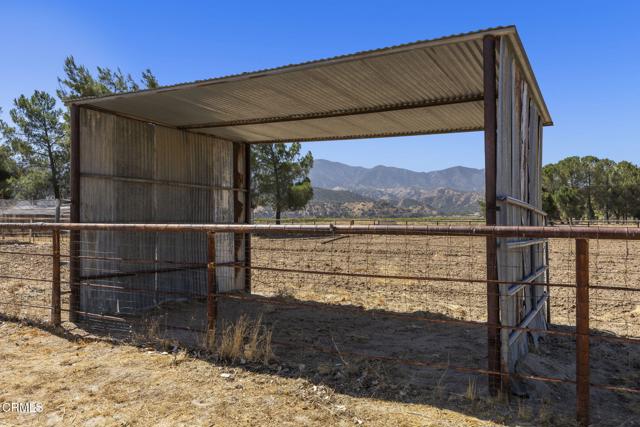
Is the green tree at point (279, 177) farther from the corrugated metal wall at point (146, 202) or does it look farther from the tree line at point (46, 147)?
the corrugated metal wall at point (146, 202)

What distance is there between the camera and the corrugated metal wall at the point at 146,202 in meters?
7.15

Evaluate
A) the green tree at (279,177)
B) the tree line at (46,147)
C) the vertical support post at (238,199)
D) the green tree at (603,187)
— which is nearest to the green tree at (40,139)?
the tree line at (46,147)

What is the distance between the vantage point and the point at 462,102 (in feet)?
22.5

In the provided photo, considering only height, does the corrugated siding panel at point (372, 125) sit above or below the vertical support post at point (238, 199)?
above

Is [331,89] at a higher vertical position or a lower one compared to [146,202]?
higher

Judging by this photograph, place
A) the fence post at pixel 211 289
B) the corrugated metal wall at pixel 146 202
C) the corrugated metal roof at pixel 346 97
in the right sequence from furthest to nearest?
the corrugated metal wall at pixel 146 202 < the corrugated metal roof at pixel 346 97 < the fence post at pixel 211 289

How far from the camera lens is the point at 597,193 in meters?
50.3

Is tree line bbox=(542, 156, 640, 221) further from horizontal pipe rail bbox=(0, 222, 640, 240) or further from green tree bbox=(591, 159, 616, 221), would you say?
horizontal pipe rail bbox=(0, 222, 640, 240)

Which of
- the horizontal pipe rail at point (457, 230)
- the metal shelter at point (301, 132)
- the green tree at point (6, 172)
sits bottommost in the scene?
the horizontal pipe rail at point (457, 230)

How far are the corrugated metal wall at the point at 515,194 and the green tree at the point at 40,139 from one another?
2957cm

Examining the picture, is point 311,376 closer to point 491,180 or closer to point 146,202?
point 491,180

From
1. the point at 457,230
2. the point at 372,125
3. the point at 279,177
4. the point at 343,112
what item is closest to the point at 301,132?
the point at 372,125

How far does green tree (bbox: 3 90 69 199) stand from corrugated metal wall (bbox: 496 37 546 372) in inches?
1164

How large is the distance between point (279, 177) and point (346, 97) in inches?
1088
